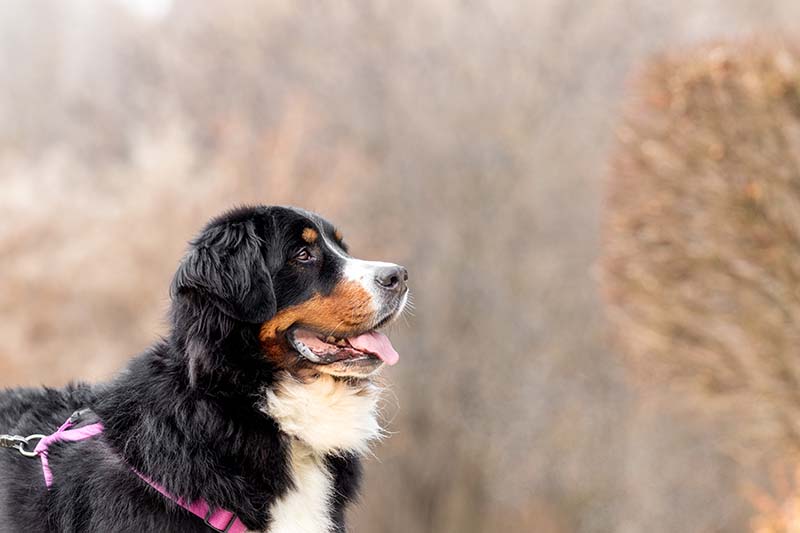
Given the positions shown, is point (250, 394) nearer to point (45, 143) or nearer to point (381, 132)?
point (381, 132)

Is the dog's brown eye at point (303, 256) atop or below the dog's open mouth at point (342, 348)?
atop

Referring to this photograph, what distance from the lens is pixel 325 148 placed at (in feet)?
63.1

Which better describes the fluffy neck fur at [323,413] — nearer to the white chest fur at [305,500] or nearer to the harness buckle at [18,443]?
the white chest fur at [305,500]

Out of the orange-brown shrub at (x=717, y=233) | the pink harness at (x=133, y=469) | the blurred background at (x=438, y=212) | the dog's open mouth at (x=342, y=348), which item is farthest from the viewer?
the blurred background at (x=438, y=212)

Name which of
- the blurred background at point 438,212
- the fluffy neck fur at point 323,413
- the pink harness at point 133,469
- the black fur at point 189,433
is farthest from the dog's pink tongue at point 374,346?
the blurred background at point 438,212

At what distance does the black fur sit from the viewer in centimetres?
345

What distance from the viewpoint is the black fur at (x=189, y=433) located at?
3.45 metres

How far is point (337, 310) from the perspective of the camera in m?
3.83

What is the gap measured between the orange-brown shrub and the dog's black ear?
550cm

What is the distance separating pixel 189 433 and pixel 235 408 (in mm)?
188

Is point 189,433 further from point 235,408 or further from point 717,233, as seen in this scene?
point 717,233

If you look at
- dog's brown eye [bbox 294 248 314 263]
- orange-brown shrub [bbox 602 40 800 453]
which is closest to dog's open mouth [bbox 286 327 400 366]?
dog's brown eye [bbox 294 248 314 263]

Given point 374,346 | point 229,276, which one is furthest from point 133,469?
point 374,346

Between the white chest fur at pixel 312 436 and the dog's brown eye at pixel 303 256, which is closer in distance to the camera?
the white chest fur at pixel 312 436
